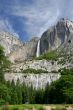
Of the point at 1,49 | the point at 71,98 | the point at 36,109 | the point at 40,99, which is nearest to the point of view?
the point at 36,109

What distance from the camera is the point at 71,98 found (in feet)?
345

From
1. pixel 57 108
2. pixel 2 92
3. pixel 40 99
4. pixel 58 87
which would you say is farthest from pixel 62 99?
pixel 57 108

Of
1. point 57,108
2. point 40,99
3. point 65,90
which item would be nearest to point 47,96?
point 40,99

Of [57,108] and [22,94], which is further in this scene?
[22,94]

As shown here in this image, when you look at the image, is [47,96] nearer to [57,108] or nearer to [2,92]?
[2,92]

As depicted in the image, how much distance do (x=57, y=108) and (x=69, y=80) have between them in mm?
81539

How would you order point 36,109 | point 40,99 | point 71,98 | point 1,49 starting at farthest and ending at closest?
point 40,99 < point 71,98 < point 1,49 < point 36,109

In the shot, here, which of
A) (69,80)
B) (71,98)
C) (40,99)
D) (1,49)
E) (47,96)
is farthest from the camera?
(40,99)

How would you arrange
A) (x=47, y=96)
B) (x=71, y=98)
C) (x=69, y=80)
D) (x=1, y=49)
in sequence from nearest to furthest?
(x=1, y=49) → (x=71, y=98) → (x=69, y=80) → (x=47, y=96)

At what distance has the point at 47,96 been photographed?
146 meters

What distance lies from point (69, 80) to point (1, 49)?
68083mm

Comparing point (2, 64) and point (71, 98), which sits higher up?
point (2, 64)

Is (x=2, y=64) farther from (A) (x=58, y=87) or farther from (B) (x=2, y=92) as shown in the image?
(A) (x=58, y=87)

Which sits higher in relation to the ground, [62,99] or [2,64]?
[2,64]
